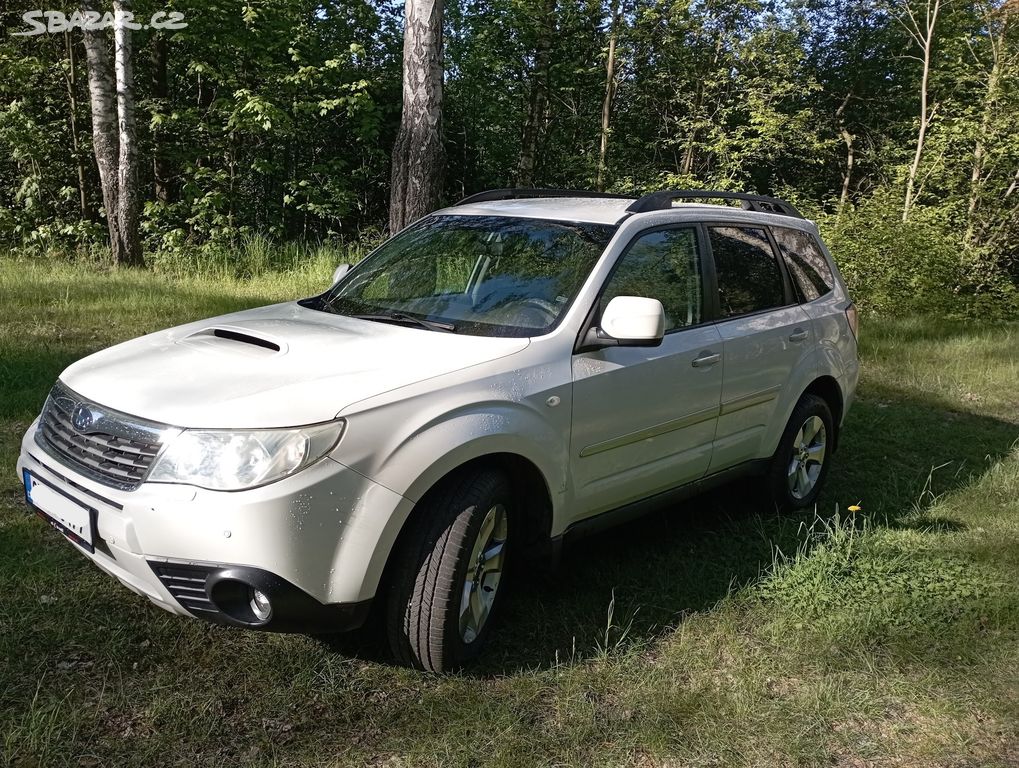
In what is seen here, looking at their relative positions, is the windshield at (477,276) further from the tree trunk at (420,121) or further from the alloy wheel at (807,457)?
the tree trunk at (420,121)

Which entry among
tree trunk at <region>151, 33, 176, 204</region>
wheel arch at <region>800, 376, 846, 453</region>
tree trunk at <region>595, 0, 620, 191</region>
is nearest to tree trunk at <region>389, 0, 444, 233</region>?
wheel arch at <region>800, 376, 846, 453</region>

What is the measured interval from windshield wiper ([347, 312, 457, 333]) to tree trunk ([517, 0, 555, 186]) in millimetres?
14534

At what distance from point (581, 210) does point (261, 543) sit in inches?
90.9

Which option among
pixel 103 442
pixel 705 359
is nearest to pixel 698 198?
pixel 705 359

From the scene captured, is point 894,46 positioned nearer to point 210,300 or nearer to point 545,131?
point 545,131

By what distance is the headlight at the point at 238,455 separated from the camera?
8.51 ft

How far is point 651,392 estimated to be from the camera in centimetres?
373

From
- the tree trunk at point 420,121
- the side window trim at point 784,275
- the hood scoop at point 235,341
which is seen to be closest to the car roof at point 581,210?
the side window trim at point 784,275

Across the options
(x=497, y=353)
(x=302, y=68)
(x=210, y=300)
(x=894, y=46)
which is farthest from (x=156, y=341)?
(x=894, y=46)

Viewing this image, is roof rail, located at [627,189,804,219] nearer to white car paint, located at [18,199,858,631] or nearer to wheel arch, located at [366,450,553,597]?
white car paint, located at [18,199,858,631]

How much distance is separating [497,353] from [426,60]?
19.2 feet

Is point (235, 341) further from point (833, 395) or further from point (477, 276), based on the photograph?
point (833, 395)

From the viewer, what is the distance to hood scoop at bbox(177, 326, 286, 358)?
3205 mm

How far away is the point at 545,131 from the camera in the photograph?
62.4 ft
